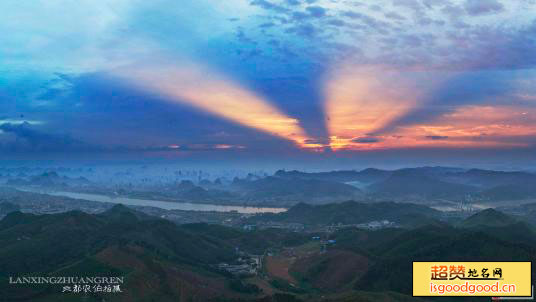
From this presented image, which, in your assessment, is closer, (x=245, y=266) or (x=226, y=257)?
(x=245, y=266)

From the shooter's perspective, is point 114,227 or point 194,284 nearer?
point 194,284

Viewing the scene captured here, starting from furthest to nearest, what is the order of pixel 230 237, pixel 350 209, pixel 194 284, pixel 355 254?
pixel 350 209 < pixel 230 237 < pixel 355 254 < pixel 194 284

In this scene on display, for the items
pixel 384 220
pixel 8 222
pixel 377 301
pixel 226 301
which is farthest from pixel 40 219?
pixel 384 220

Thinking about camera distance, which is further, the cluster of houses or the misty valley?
the cluster of houses

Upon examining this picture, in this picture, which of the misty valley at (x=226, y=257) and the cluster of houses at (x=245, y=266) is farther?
the cluster of houses at (x=245, y=266)

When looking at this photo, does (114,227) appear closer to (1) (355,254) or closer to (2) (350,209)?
(1) (355,254)

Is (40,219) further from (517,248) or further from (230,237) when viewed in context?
(517,248)

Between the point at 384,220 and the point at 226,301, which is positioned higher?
the point at 384,220

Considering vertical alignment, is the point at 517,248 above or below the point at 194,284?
above

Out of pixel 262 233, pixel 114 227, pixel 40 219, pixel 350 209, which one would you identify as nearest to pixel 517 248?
pixel 262 233

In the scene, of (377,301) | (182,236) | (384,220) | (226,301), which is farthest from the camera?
(384,220)
